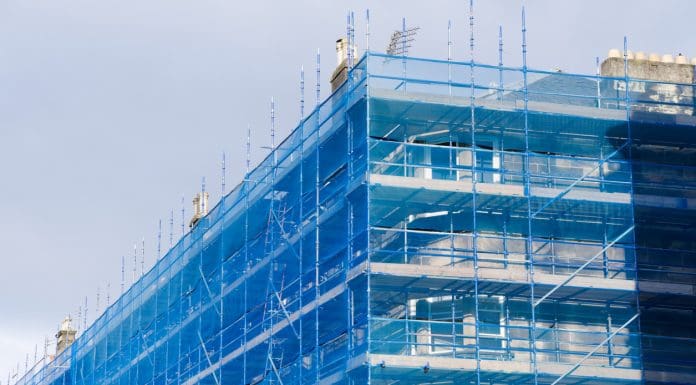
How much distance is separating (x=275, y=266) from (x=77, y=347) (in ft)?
59.8

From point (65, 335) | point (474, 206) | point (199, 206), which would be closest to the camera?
point (474, 206)

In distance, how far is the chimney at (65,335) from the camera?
61594mm

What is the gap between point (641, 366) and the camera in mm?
33656

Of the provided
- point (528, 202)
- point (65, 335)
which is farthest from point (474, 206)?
point (65, 335)

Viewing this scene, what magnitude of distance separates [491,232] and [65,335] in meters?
31.3

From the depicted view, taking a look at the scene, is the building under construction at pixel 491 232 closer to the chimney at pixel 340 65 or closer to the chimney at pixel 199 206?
the chimney at pixel 340 65

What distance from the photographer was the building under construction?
107 ft

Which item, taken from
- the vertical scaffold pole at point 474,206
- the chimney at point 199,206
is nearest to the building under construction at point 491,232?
the vertical scaffold pole at point 474,206

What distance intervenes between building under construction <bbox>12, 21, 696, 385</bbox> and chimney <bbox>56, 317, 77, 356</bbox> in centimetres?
2515

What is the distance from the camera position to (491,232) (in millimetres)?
34281

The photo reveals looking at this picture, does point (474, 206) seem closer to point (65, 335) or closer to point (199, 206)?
point (199, 206)

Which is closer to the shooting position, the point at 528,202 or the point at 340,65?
the point at 528,202

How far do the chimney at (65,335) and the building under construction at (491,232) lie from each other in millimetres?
25148

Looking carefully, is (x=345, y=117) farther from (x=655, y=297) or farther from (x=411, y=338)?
(x=655, y=297)
